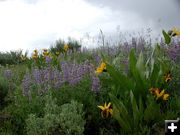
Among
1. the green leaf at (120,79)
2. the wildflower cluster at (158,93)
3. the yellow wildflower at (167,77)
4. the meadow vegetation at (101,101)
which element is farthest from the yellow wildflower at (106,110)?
the yellow wildflower at (167,77)

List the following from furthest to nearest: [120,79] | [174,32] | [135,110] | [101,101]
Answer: [174,32]
[101,101]
[120,79]
[135,110]

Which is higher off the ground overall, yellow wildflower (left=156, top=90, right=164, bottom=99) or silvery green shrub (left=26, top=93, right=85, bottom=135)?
yellow wildflower (left=156, top=90, right=164, bottom=99)

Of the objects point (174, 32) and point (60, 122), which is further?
point (174, 32)

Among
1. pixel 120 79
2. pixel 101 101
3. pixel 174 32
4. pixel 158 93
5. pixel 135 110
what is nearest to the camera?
pixel 135 110

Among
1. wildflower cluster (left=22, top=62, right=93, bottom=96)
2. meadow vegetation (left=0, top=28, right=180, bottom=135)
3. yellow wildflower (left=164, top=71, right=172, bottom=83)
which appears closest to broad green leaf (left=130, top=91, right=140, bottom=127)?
meadow vegetation (left=0, top=28, right=180, bottom=135)

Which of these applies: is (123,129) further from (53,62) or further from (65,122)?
(53,62)

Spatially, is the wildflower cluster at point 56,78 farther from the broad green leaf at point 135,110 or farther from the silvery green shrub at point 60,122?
the broad green leaf at point 135,110

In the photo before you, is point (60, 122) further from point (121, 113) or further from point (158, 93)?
point (158, 93)

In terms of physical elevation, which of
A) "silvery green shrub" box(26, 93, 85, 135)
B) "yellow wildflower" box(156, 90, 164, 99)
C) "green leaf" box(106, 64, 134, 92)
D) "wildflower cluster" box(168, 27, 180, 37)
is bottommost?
"silvery green shrub" box(26, 93, 85, 135)

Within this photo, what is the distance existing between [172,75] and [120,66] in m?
0.81

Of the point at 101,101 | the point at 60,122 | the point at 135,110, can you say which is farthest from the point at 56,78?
the point at 135,110

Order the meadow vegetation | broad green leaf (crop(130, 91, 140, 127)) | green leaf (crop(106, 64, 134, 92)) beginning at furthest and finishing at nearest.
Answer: green leaf (crop(106, 64, 134, 92)) → the meadow vegetation → broad green leaf (crop(130, 91, 140, 127))

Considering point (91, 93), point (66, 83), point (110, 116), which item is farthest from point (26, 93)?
point (110, 116)

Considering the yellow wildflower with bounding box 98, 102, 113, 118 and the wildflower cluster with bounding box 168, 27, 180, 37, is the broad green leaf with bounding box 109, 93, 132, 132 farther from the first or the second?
the wildflower cluster with bounding box 168, 27, 180, 37
